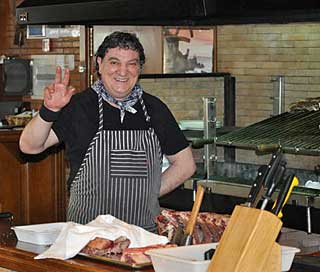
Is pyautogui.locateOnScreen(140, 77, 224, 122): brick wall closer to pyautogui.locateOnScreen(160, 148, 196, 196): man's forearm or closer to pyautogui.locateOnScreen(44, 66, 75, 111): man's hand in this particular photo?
pyautogui.locateOnScreen(160, 148, 196, 196): man's forearm

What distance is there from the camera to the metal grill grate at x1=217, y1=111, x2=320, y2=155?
507 centimetres

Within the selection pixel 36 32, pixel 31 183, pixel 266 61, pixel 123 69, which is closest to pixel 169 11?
pixel 123 69

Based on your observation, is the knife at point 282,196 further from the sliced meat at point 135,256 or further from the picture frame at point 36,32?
the picture frame at point 36,32

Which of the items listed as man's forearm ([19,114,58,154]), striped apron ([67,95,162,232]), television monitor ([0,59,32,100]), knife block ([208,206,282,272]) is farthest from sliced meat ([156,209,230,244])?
television monitor ([0,59,32,100])

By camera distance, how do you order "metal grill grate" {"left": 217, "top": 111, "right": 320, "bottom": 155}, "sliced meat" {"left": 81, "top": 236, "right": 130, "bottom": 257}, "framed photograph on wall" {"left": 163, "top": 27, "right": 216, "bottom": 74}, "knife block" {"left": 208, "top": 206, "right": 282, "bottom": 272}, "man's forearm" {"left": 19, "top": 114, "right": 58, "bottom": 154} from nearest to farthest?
"knife block" {"left": 208, "top": 206, "right": 282, "bottom": 272} → "sliced meat" {"left": 81, "top": 236, "right": 130, "bottom": 257} → "man's forearm" {"left": 19, "top": 114, "right": 58, "bottom": 154} → "metal grill grate" {"left": 217, "top": 111, "right": 320, "bottom": 155} → "framed photograph on wall" {"left": 163, "top": 27, "right": 216, "bottom": 74}

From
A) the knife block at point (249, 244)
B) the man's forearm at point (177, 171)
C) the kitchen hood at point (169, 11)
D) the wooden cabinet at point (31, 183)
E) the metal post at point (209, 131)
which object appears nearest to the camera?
the knife block at point (249, 244)

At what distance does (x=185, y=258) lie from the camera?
310 cm

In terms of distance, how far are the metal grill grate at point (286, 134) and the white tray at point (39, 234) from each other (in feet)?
5.68

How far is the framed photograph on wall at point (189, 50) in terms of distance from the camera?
7.21m

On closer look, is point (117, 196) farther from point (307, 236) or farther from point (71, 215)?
point (307, 236)

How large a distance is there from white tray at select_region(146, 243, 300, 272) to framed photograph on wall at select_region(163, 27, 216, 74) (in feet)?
13.1

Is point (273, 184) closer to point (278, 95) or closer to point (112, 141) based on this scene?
point (112, 141)

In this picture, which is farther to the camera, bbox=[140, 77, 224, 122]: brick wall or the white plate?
bbox=[140, 77, 224, 122]: brick wall

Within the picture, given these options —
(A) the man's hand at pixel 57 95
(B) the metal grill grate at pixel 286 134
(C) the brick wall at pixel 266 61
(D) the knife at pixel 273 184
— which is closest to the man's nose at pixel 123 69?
(A) the man's hand at pixel 57 95
